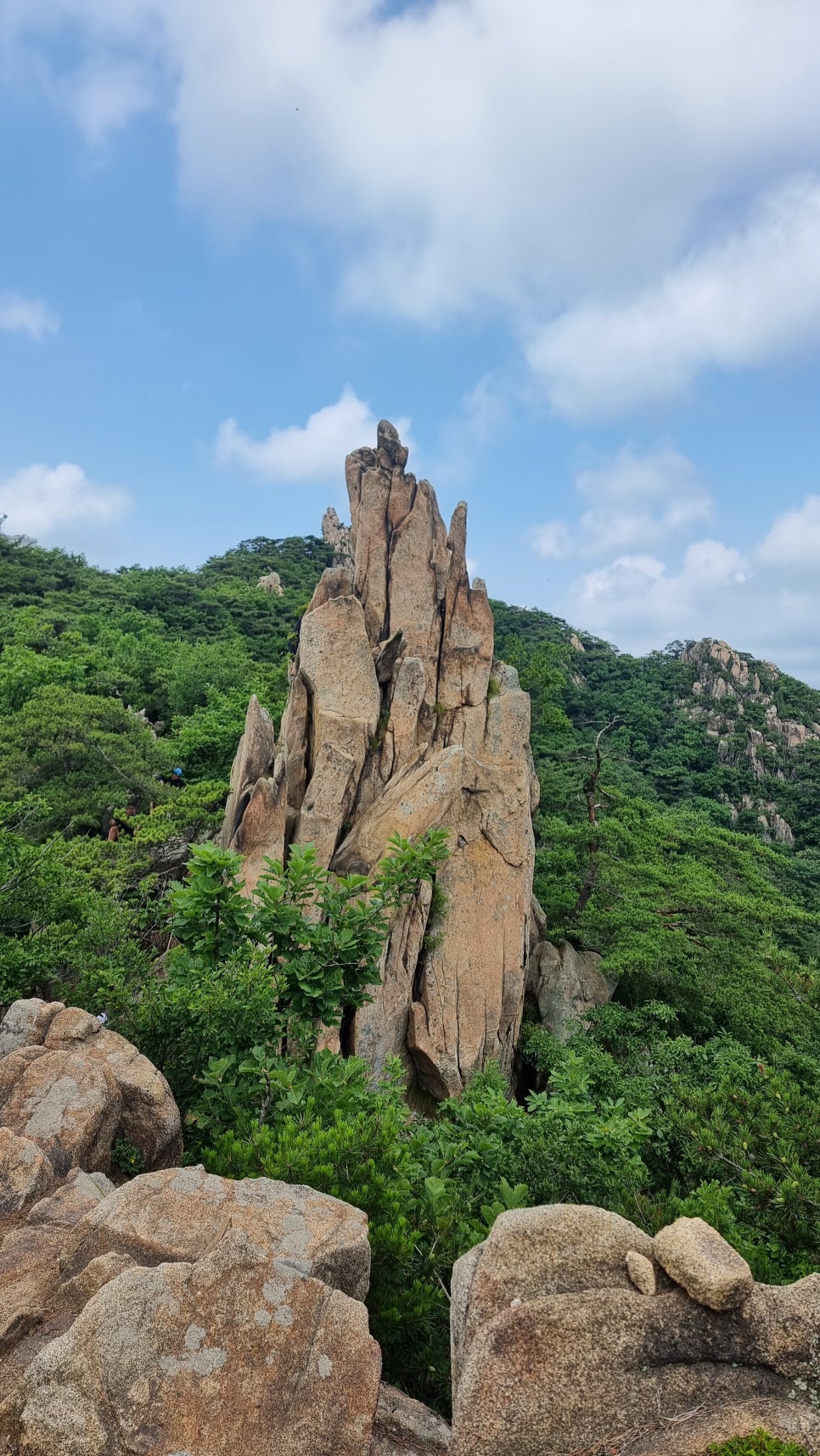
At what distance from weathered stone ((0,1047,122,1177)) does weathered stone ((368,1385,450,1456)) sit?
96.9 inches

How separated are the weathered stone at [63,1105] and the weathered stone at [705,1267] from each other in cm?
368

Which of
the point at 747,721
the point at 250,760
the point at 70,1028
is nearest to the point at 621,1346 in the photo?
the point at 70,1028

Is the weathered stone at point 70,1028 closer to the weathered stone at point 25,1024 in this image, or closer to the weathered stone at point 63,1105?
the weathered stone at point 25,1024

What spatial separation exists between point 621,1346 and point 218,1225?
2.06m

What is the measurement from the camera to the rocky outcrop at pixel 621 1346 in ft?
9.71

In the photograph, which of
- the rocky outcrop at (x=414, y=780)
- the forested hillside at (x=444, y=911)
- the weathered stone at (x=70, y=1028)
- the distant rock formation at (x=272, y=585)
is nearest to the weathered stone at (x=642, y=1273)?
the forested hillside at (x=444, y=911)

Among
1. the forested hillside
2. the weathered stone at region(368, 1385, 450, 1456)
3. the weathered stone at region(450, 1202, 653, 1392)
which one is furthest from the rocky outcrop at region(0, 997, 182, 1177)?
the weathered stone at region(450, 1202, 653, 1392)

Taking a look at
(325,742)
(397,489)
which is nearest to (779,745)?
(397,489)

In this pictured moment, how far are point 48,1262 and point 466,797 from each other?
461 inches

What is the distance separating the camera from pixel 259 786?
1263 centimetres

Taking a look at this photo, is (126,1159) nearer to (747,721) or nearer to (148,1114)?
(148,1114)

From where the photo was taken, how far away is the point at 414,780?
45.8ft

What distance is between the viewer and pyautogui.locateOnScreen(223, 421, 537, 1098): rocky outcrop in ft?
43.5

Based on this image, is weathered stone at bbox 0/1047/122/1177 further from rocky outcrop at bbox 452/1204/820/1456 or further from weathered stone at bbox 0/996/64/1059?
rocky outcrop at bbox 452/1204/820/1456
